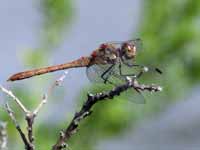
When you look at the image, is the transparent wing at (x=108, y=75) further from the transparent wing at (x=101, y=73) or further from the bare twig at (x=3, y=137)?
the bare twig at (x=3, y=137)

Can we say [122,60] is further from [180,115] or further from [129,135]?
[180,115]

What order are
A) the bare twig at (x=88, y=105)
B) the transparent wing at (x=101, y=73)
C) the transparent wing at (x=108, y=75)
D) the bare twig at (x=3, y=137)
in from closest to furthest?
the bare twig at (x=88, y=105) < the bare twig at (x=3, y=137) < the transparent wing at (x=108, y=75) < the transparent wing at (x=101, y=73)

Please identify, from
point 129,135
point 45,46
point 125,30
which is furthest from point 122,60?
point 125,30

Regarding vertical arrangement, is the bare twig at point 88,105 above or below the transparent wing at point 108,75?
above

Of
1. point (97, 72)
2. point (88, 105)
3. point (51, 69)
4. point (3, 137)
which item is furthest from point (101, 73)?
point (88, 105)

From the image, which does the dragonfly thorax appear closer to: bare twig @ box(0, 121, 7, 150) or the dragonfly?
the dragonfly

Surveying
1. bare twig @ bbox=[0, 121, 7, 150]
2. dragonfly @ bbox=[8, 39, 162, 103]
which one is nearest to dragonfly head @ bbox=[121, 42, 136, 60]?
dragonfly @ bbox=[8, 39, 162, 103]

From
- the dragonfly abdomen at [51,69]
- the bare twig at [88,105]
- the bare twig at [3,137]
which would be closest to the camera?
the bare twig at [88,105]

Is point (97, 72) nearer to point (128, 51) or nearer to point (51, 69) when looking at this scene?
point (128, 51)

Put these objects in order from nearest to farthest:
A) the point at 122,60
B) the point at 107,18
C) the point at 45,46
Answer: the point at 122,60 < the point at 45,46 < the point at 107,18

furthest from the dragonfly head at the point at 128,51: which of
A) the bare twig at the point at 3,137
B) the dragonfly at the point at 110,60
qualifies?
the bare twig at the point at 3,137

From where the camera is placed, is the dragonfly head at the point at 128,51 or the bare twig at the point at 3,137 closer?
the bare twig at the point at 3,137
